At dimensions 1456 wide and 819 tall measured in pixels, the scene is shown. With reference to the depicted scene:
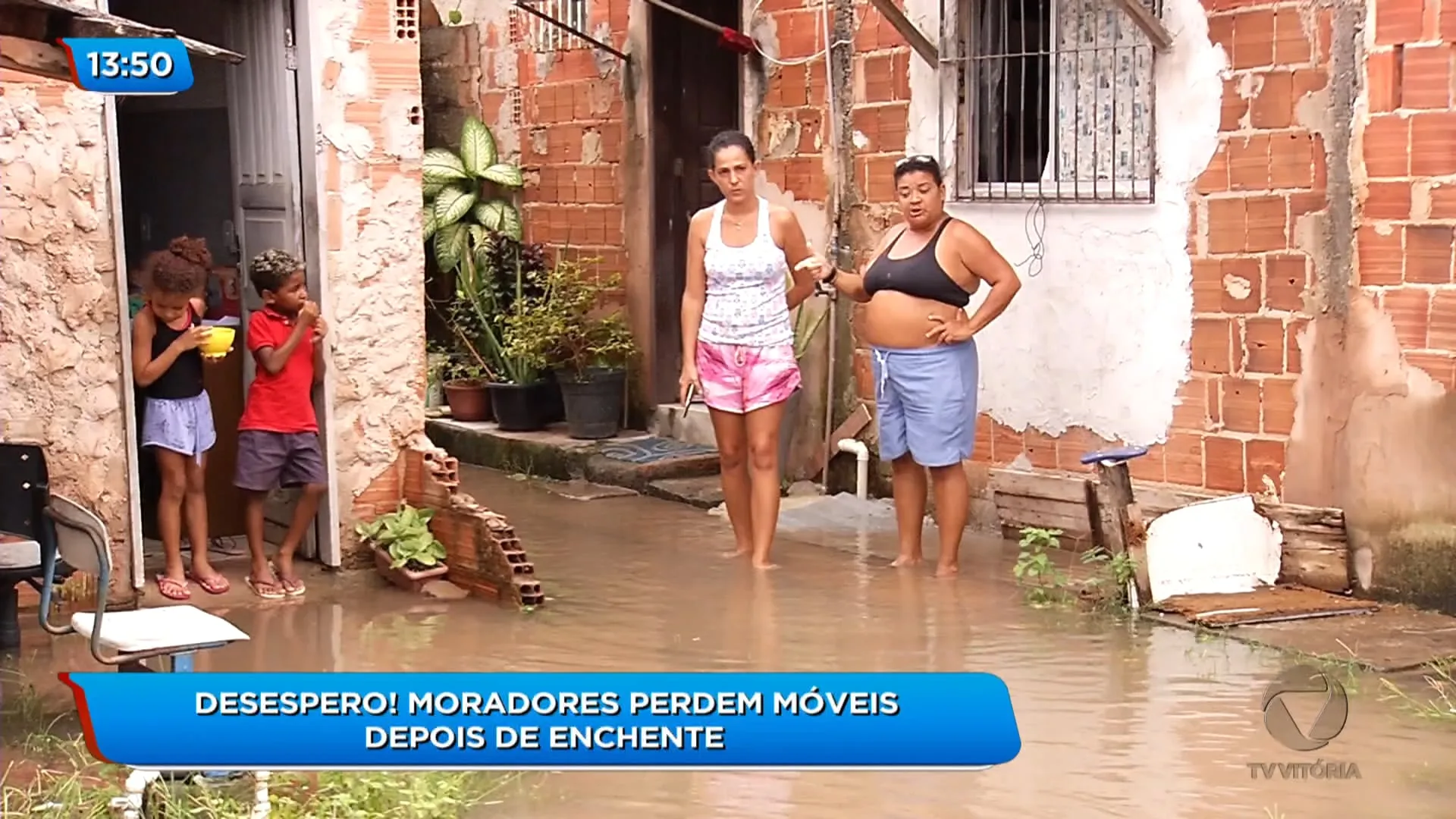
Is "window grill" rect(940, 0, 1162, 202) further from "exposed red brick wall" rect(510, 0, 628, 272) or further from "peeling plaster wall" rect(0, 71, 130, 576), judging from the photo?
"peeling plaster wall" rect(0, 71, 130, 576)

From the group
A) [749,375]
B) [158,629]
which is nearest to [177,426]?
[749,375]

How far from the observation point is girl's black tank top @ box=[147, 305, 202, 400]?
6.89m

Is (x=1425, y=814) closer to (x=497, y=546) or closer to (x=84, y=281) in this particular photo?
(x=497, y=546)

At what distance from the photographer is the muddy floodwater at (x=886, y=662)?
15.8 feet

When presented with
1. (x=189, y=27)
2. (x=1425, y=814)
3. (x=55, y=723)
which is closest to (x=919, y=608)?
(x=1425, y=814)

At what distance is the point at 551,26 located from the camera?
39.1 feet

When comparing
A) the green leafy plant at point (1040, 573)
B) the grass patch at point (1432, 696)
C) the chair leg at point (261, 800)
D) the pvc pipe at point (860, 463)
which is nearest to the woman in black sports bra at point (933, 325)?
the green leafy plant at point (1040, 573)

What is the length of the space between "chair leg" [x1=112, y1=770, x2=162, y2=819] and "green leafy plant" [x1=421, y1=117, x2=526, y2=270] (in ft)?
25.5

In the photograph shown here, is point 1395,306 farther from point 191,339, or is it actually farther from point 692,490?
point 191,339

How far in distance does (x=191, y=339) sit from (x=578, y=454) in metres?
3.83

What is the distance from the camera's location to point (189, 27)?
910 centimetres

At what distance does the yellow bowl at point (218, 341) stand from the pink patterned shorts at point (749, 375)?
2.04 m

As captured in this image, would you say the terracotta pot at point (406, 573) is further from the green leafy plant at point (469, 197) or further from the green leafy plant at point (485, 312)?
the green leafy plant at point (469, 197)

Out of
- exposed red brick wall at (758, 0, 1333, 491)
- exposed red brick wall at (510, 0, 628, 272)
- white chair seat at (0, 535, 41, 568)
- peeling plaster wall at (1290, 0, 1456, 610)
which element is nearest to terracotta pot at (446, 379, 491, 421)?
exposed red brick wall at (510, 0, 628, 272)
